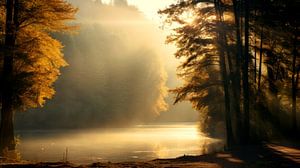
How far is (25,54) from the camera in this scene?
24.6 m

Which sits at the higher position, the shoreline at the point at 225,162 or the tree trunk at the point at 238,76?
the tree trunk at the point at 238,76

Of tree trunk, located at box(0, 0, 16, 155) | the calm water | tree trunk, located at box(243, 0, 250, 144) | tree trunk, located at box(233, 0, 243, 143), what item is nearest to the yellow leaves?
tree trunk, located at box(0, 0, 16, 155)

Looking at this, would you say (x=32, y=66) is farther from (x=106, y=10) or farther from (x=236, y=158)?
(x=106, y=10)

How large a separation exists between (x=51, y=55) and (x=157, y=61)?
6948cm

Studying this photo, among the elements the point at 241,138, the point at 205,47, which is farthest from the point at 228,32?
the point at 241,138

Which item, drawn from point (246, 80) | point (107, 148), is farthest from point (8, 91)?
point (107, 148)

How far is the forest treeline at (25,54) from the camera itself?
2412cm

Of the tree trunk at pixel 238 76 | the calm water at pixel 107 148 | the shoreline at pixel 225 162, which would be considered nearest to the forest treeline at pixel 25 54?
the calm water at pixel 107 148

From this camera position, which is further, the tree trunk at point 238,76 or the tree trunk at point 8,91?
the tree trunk at point 238,76

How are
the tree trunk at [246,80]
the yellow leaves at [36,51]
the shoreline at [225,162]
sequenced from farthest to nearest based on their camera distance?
the tree trunk at [246,80]
the yellow leaves at [36,51]
the shoreline at [225,162]

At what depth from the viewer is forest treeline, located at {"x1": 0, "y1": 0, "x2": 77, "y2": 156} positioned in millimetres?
24125

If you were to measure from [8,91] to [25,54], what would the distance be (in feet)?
7.03

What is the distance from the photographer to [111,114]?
90062 mm

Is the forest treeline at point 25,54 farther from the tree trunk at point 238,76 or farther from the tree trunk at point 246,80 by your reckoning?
the tree trunk at point 246,80
